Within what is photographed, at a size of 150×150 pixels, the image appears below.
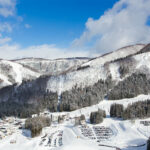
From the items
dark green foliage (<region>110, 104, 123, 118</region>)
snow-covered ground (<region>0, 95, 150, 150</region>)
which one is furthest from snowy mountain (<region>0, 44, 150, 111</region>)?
snow-covered ground (<region>0, 95, 150, 150</region>)

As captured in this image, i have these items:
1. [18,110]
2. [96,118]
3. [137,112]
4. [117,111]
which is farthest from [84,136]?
[18,110]

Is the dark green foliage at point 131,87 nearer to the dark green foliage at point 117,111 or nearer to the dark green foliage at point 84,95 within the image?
the dark green foliage at point 84,95

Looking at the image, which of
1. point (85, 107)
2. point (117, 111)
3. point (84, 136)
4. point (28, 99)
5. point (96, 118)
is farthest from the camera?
point (28, 99)

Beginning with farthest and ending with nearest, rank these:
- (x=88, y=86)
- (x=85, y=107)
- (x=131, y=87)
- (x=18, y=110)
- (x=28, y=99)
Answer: (x=28, y=99), (x=88, y=86), (x=131, y=87), (x=18, y=110), (x=85, y=107)

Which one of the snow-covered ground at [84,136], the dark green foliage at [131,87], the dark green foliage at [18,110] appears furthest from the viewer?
the dark green foliage at [131,87]

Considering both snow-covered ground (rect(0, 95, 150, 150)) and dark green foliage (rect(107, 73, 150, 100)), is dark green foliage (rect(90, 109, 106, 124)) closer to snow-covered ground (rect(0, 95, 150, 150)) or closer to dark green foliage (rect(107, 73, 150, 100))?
snow-covered ground (rect(0, 95, 150, 150))

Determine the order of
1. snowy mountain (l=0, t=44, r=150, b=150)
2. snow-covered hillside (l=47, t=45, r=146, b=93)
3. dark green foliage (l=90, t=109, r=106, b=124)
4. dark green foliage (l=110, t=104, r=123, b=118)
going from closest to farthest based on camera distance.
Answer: snowy mountain (l=0, t=44, r=150, b=150)
dark green foliage (l=90, t=109, r=106, b=124)
dark green foliage (l=110, t=104, r=123, b=118)
snow-covered hillside (l=47, t=45, r=146, b=93)

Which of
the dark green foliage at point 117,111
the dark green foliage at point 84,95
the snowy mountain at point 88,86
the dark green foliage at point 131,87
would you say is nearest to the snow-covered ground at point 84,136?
the dark green foliage at point 117,111

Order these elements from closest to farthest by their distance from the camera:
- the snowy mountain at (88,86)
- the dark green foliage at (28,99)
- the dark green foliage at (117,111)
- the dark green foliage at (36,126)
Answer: the dark green foliage at (36,126) < the dark green foliage at (117,111) < the snowy mountain at (88,86) < the dark green foliage at (28,99)

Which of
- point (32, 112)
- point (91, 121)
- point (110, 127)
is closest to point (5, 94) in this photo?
point (32, 112)

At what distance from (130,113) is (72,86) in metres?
80.8

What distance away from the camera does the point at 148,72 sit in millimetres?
170000

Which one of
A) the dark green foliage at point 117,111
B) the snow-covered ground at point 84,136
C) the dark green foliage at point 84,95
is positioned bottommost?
the snow-covered ground at point 84,136

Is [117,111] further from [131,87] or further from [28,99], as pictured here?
[28,99]
